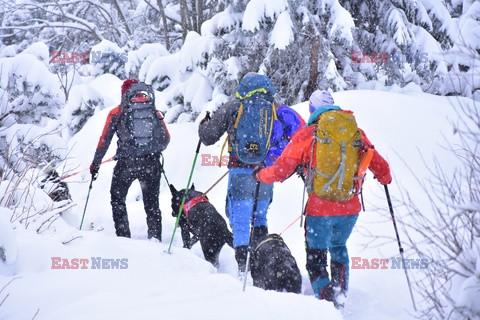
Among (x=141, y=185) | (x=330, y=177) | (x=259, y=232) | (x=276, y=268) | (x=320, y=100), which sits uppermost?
(x=320, y=100)

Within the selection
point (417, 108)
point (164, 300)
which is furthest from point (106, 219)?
point (417, 108)

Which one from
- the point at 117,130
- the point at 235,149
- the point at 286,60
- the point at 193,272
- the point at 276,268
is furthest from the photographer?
the point at 286,60

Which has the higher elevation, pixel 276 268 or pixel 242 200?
pixel 242 200

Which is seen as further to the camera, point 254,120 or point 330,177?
point 254,120

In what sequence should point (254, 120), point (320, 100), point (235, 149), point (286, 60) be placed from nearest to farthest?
point (254, 120)
point (235, 149)
point (320, 100)
point (286, 60)

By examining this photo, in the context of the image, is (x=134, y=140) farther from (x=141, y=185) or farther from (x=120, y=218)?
(x=120, y=218)

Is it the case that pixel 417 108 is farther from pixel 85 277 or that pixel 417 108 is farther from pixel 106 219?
pixel 85 277

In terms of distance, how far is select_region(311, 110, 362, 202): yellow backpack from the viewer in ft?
10.7

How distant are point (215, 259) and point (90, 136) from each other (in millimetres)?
6891

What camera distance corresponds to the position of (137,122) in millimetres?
5090

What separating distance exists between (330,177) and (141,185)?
2.96 m

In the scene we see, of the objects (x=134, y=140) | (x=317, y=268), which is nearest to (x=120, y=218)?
(x=134, y=140)

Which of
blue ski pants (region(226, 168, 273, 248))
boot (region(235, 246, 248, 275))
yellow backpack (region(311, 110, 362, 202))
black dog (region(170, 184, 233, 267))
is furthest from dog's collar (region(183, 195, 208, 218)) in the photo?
yellow backpack (region(311, 110, 362, 202))

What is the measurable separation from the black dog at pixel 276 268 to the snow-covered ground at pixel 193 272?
8.4 inches
